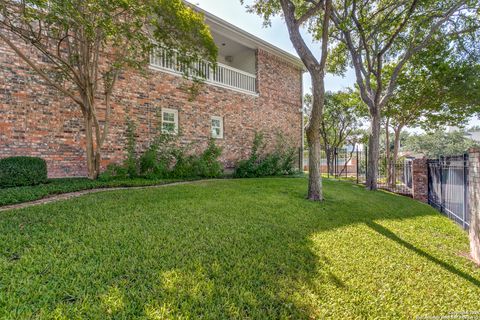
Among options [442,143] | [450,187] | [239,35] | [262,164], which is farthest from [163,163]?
[442,143]

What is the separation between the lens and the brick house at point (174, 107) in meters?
6.34

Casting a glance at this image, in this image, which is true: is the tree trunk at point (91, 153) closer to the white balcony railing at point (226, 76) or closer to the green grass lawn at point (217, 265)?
the green grass lawn at point (217, 265)

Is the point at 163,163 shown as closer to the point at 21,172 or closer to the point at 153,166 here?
the point at 153,166

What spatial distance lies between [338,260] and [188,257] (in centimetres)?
184

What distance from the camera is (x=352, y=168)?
84.1 feet

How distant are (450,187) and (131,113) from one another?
9.88 m

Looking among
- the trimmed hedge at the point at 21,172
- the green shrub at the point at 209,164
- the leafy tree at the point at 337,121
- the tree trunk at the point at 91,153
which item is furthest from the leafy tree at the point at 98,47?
the leafy tree at the point at 337,121

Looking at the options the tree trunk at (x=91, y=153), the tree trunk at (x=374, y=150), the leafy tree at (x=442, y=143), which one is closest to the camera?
the tree trunk at (x=91, y=153)

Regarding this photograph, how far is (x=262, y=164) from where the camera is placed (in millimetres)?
10820

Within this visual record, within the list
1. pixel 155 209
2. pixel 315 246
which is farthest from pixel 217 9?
pixel 315 246

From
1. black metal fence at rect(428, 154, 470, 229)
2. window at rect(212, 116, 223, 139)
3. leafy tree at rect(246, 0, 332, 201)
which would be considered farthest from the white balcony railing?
black metal fence at rect(428, 154, 470, 229)

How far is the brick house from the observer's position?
20.8 ft

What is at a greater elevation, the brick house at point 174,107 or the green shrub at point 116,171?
the brick house at point 174,107

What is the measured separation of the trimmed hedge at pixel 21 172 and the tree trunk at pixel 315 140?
7024mm
